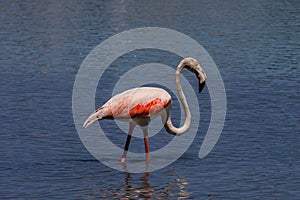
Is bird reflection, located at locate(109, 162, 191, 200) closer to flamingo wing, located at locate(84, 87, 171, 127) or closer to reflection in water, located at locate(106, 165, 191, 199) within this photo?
reflection in water, located at locate(106, 165, 191, 199)

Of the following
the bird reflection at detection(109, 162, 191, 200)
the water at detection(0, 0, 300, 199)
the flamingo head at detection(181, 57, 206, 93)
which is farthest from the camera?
the flamingo head at detection(181, 57, 206, 93)

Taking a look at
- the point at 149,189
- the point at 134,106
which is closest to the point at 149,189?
the point at 149,189

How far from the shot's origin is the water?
41.8 ft

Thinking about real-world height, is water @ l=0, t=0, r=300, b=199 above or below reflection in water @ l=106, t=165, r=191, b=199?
above

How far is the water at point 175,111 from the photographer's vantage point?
12.7m

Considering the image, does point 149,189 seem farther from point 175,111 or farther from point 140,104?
point 175,111

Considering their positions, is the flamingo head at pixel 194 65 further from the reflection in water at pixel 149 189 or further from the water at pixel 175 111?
the reflection in water at pixel 149 189

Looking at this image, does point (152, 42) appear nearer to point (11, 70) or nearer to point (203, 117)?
point (11, 70)

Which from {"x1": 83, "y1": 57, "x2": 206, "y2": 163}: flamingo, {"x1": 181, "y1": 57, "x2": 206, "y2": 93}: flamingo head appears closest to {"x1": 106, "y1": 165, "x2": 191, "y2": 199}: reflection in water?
{"x1": 83, "y1": 57, "x2": 206, "y2": 163}: flamingo

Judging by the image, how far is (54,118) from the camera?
1777cm

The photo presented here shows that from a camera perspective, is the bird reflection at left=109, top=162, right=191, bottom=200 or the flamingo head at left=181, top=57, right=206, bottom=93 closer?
the bird reflection at left=109, top=162, right=191, bottom=200

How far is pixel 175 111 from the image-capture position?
62.7ft

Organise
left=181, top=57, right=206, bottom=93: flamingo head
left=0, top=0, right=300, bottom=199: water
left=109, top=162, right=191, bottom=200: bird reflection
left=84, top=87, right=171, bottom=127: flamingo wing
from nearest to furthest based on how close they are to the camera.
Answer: left=109, top=162, right=191, bottom=200: bird reflection, left=0, top=0, right=300, bottom=199: water, left=181, top=57, right=206, bottom=93: flamingo head, left=84, top=87, right=171, bottom=127: flamingo wing

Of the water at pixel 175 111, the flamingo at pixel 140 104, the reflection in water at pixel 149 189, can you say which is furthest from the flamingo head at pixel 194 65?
the reflection in water at pixel 149 189
